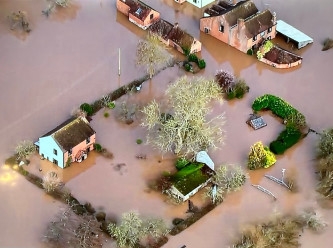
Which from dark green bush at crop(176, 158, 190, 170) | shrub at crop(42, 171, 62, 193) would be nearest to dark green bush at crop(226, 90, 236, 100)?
dark green bush at crop(176, 158, 190, 170)

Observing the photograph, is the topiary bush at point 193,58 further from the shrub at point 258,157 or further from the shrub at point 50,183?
the shrub at point 50,183

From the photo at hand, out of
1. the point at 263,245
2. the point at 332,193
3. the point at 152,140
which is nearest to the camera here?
the point at 263,245

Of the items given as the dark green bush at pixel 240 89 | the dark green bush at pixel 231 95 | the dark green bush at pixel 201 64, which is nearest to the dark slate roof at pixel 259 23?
the dark green bush at pixel 201 64

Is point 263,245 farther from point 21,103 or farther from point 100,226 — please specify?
point 21,103

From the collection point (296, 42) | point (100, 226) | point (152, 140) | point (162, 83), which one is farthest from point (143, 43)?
point (100, 226)

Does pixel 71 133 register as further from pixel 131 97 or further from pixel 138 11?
pixel 138 11

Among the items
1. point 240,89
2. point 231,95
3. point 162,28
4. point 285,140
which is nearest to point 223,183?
point 285,140

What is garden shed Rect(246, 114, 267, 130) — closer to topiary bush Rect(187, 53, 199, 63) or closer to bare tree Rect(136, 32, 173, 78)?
topiary bush Rect(187, 53, 199, 63)
